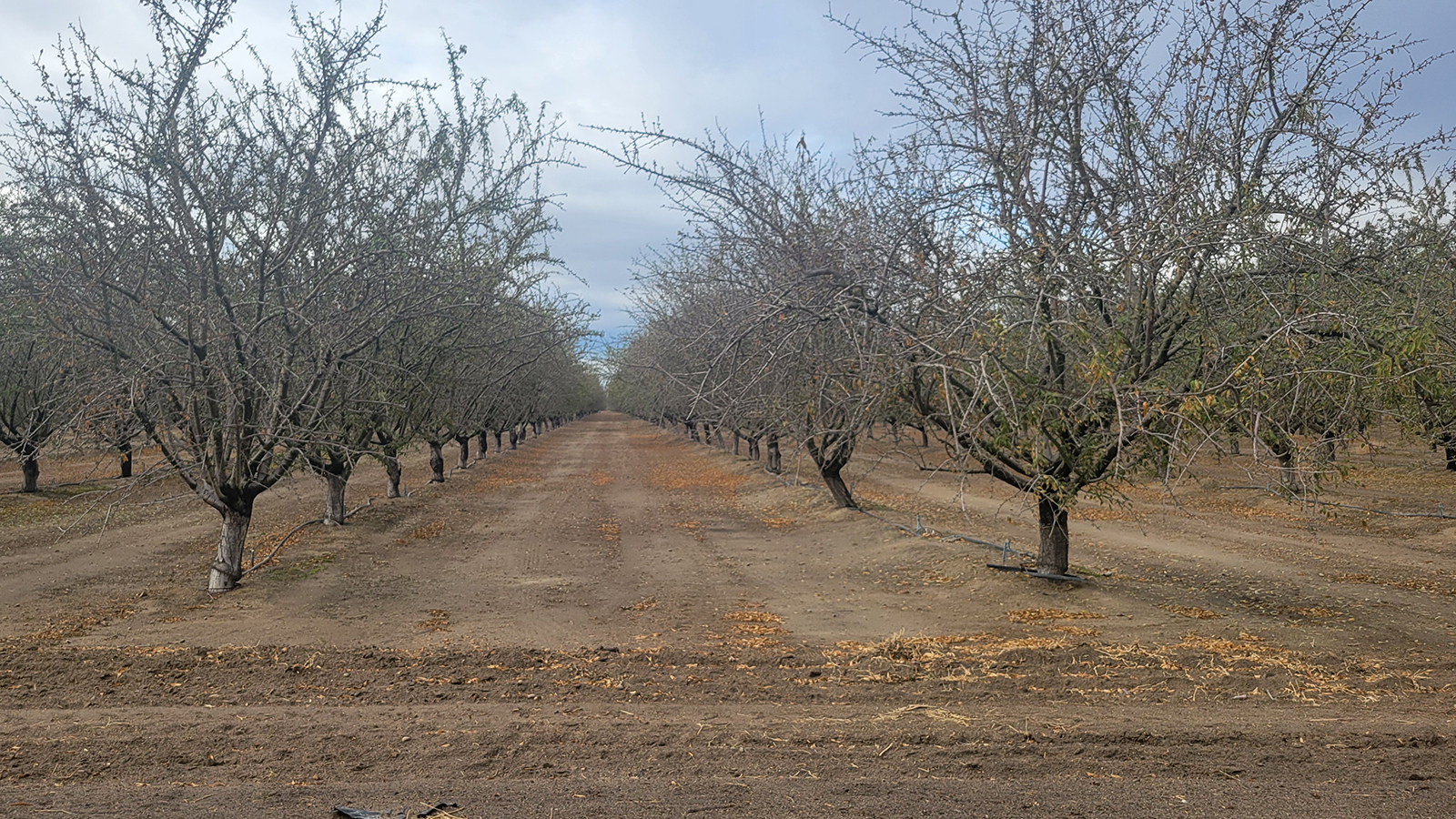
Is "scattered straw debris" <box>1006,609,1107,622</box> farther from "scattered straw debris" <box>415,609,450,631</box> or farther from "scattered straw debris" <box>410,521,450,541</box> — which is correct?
"scattered straw debris" <box>410,521,450,541</box>

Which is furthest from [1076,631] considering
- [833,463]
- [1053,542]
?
[833,463]

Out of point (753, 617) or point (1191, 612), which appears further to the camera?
point (753, 617)

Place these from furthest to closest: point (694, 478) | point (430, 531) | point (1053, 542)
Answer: point (694, 478)
point (430, 531)
point (1053, 542)

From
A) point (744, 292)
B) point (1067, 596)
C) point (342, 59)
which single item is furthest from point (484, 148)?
point (1067, 596)

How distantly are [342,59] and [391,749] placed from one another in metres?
6.96

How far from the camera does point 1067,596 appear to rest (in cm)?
972

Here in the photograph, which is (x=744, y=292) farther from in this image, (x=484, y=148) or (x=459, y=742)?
(x=484, y=148)

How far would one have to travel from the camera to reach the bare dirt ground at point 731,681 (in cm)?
475

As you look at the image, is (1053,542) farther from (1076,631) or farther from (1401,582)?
(1401,582)

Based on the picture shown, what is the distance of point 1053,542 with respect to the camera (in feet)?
33.4

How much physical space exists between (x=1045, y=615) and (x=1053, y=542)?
1.31m

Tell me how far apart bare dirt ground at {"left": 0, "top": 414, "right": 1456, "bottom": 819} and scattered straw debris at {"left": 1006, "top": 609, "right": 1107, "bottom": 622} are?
0.21 feet

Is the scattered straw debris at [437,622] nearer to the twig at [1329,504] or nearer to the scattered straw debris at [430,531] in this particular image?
the scattered straw debris at [430,531]

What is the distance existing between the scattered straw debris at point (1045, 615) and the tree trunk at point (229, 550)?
7.95 m
